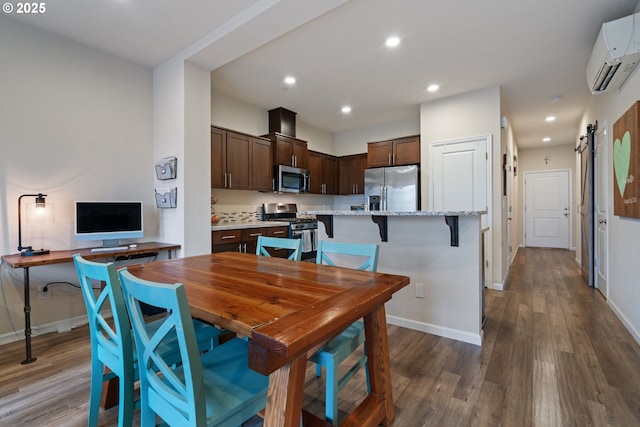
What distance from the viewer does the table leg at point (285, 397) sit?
944mm

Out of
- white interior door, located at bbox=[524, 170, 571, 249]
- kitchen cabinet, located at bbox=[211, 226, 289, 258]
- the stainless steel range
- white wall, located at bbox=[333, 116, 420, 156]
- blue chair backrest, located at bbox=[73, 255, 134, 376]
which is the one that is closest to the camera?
blue chair backrest, located at bbox=[73, 255, 134, 376]

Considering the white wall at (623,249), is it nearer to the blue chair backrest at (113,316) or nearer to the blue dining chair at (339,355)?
the blue dining chair at (339,355)

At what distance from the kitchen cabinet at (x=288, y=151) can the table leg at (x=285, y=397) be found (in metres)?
3.95

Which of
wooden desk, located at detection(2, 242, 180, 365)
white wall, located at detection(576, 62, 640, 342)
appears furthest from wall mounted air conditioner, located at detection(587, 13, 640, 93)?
Result: wooden desk, located at detection(2, 242, 180, 365)

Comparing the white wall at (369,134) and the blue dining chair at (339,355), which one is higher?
the white wall at (369,134)

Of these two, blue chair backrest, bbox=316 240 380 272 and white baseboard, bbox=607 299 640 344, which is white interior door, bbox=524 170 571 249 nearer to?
white baseboard, bbox=607 299 640 344

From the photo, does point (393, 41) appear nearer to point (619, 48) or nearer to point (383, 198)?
point (619, 48)

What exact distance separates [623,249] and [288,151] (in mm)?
4146

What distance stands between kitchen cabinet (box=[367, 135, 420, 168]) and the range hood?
4.86 feet

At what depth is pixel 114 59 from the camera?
10.3 ft

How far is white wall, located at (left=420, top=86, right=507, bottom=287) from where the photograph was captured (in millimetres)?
3926

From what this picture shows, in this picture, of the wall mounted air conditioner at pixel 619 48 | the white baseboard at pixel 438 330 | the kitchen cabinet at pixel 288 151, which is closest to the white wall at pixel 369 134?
the kitchen cabinet at pixel 288 151

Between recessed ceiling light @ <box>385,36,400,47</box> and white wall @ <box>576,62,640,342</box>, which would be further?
recessed ceiling light @ <box>385,36,400,47</box>

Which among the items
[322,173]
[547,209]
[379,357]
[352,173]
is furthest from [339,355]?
[547,209]
